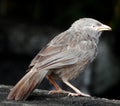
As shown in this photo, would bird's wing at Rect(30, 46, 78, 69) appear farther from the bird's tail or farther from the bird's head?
the bird's head

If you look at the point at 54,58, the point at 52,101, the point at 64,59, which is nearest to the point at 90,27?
the point at 64,59

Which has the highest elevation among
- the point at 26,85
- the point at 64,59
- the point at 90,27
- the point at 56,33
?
the point at 90,27

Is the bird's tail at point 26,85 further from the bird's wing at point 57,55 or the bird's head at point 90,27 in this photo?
the bird's head at point 90,27

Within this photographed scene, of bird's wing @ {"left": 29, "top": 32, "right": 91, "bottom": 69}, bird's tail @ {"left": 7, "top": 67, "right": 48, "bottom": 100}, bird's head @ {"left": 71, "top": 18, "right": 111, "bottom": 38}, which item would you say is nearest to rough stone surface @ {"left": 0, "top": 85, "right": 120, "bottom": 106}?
bird's tail @ {"left": 7, "top": 67, "right": 48, "bottom": 100}

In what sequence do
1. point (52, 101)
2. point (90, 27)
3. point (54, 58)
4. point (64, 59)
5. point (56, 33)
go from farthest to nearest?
point (56, 33) → point (90, 27) → point (64, 59) → point (54, 58) → point (52, 101)

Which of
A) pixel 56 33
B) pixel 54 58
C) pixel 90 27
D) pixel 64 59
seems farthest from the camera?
pixel 56 33

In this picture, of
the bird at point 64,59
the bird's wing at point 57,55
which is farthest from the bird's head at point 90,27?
the bird's wing at point 57,55

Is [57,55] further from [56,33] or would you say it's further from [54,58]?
[56,33]
